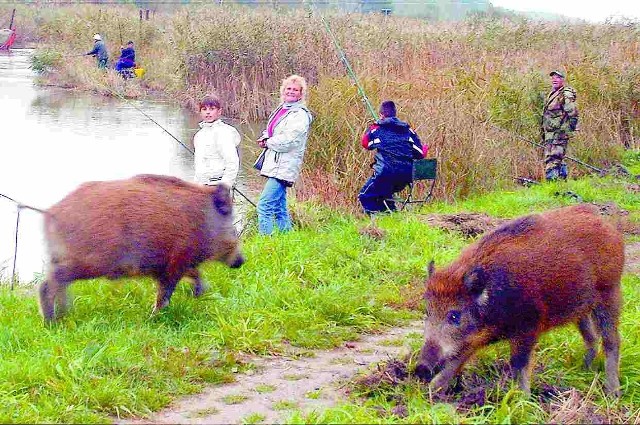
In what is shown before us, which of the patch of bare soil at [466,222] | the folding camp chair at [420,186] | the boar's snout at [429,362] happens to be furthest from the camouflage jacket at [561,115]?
the boar's snout at [429,362]

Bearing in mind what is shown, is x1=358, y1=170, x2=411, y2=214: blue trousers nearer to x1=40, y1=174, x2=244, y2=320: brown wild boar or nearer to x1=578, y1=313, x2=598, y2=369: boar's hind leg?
x1=40, y1=174, x2=244, y2=320: brown wild boar

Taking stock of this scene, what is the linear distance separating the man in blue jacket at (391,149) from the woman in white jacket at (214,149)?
2.78 meters

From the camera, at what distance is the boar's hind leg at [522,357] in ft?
15.9

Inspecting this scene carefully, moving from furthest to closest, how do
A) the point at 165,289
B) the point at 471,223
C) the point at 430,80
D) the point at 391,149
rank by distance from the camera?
the point at 430,80 < the point at 391,149 < the point at 471,223 < the point at 165,289

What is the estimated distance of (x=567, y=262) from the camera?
194 inches

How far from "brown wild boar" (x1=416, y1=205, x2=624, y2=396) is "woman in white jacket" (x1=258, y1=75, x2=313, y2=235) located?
431 centimetres

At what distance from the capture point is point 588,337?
5445mm

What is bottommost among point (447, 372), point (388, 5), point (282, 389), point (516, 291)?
point (282, 389)

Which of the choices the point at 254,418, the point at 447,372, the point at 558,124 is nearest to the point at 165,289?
the point at 254,418

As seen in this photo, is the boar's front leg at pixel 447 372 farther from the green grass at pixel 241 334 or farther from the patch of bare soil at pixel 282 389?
the patch of bare soil at pixel 282 389

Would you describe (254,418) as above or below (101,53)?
below

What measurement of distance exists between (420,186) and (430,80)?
2.98 m

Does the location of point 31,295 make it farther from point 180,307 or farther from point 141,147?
point 141,147

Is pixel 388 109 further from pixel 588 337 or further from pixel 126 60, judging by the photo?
pixel 126 60
